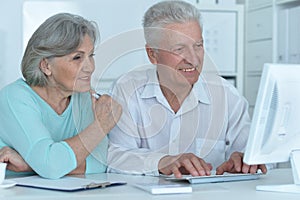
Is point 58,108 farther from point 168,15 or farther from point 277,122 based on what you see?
point 277,122

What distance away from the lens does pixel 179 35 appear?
1.97m

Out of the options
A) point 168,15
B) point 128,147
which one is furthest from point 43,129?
point 168,15

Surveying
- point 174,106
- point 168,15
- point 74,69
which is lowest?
point 174,106

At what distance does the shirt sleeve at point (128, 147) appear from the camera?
6.10 feet

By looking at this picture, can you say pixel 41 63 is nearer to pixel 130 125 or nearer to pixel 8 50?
pixel 130 125

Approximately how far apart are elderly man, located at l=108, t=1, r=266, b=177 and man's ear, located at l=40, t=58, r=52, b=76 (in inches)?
8.6

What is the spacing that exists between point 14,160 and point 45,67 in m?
0.33

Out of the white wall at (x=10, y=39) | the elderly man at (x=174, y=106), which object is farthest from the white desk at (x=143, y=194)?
the white wall at (x=10, y=39)

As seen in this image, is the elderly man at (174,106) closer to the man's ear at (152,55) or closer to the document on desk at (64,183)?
the man's ear at (152,55)

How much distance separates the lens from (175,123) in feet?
6.65

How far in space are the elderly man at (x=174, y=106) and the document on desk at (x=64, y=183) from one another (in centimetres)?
26

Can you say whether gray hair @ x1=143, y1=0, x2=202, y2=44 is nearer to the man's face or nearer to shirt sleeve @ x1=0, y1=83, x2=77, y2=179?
the man's face

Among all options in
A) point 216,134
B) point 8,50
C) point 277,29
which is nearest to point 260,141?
point 216,134

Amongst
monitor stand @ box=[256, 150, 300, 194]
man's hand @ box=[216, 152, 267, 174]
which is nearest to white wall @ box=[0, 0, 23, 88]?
man's hand @ box=[216, 152, 267, 174]
